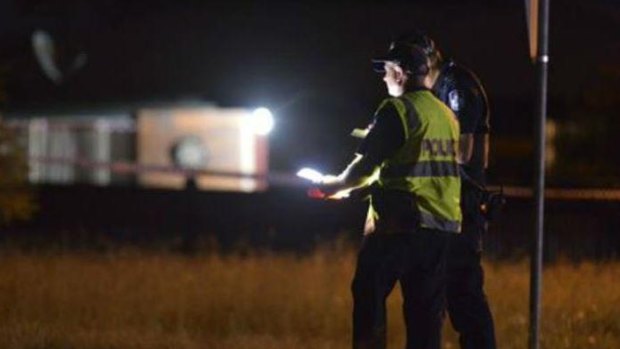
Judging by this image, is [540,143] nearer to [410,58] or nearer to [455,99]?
[455,99]

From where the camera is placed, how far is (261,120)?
22.2 m

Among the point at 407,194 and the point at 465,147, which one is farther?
the point at 465,147

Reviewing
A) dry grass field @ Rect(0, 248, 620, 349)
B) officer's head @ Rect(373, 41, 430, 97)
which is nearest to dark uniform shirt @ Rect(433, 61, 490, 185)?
officer's head @ Rect(373, 41, 430, 97)

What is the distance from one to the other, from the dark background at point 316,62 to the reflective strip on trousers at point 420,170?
32.2 ft

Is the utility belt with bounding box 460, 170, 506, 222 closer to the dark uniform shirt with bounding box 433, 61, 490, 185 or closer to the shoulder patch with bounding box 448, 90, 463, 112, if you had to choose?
the dark uniform shirt with bounding box 433, 61, 490, 185

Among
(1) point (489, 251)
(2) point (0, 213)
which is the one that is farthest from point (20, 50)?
(1) point (489, 251)

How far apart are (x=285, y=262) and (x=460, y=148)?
18.6 ft

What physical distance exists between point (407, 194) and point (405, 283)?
459 mm

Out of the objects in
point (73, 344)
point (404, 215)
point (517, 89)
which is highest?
point (517, 89)

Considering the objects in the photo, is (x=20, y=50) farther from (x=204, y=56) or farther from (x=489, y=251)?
(x=489, y=251)

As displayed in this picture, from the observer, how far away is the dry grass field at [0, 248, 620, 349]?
9.68 metres

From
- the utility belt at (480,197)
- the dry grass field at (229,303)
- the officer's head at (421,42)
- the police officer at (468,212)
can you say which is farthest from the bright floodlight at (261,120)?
the officer's head at (421,42)

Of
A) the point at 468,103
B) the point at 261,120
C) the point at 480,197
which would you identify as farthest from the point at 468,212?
the point at 261,120

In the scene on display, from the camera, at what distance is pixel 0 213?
14.9m
